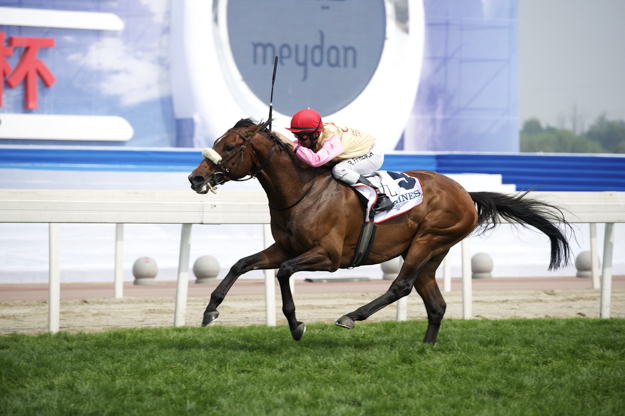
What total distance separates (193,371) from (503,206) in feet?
9.72

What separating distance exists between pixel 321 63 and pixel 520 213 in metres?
14.2

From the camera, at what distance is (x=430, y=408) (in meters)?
3.41

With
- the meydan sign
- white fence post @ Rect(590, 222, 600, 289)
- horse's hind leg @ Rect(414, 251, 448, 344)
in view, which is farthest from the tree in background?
horse's hind leg @ Rect(414, 251, 448, 344)

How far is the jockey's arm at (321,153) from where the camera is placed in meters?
4.69

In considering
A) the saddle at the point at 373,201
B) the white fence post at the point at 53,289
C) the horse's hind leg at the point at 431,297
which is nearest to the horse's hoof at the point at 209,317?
the saddle at the point at 373,201

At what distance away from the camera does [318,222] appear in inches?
184

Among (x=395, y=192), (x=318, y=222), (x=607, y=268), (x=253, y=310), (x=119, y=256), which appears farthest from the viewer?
(x=119, y=256)

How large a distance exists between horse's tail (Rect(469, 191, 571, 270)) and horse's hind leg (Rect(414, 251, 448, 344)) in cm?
62

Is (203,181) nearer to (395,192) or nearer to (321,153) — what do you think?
(321,153)

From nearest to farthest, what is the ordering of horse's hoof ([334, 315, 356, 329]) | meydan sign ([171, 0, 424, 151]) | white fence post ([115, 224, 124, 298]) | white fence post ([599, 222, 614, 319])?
horse's hoof ([334, 315, 356, 329]) → white fence post ([599, 222, 614, 319]) → white fence post ([115, 224, 124, 298]) → meydan sign ([171, 0, 424, 151])

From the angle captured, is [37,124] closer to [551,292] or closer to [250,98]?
[250,98]

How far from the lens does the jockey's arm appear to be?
469cm

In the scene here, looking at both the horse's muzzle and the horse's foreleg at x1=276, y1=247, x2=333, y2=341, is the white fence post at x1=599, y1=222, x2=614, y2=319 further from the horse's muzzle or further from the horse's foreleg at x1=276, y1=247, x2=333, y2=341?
the horse's muzzle

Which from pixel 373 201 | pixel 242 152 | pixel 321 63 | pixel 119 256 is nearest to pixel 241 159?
pixel 242 152
